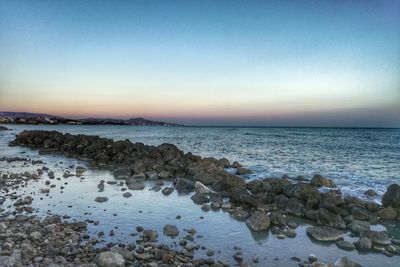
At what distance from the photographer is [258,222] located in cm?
1141

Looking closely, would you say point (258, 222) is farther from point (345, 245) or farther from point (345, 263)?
point (345, 263)

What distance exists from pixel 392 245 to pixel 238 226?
470 cm

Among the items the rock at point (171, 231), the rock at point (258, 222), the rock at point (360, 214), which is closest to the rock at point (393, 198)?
the rock at point (360, 214)

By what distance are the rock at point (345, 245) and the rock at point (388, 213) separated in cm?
387

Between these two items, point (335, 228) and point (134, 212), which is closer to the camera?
point (335, 228)

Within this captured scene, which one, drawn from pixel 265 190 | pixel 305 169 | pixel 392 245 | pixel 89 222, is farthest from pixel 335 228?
pixel 305 169

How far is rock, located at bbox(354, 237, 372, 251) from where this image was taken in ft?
32.2

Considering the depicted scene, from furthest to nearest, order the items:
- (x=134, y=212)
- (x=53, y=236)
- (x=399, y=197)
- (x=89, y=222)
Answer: (x=399, y=197) < (x=134, y=212) < (x=89, y=222) < (x=53, y=236)

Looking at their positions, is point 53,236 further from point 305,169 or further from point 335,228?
point 305,169

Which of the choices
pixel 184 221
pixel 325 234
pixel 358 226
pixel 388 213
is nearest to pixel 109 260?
pixel 184 221

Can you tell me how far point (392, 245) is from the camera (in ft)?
32.6

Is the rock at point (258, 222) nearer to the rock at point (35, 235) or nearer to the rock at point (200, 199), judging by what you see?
the rock at point (200, 199)

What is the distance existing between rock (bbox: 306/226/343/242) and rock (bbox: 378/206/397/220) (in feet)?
10.4

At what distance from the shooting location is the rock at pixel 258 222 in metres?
11.3
